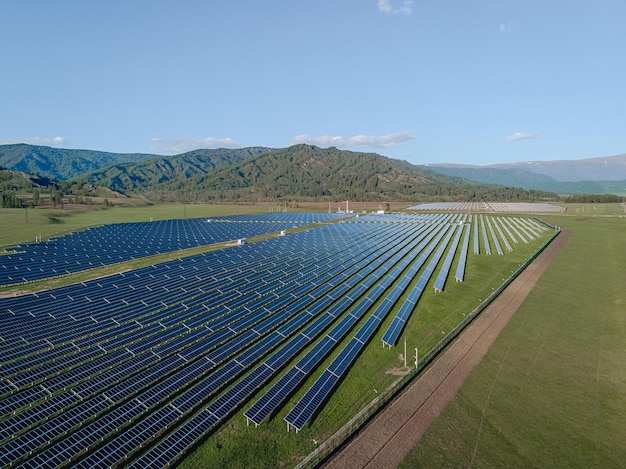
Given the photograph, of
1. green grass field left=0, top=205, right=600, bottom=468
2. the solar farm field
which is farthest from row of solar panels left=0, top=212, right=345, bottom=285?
green grass field left=0, top=205, right=600, bottom=468

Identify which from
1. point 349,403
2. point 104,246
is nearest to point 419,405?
point 349,403

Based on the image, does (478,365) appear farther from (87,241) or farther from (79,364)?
(87,241)

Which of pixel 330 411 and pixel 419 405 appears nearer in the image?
pixel 330 411

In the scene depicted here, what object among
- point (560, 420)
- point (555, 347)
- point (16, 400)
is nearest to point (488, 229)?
point (555, 347)

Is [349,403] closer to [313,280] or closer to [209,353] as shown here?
[209,353]

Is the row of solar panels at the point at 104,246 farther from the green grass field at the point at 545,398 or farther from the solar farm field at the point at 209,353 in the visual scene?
the green grass field at the point at 545,398

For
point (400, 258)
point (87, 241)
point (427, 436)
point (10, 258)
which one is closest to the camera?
point (427, 436)

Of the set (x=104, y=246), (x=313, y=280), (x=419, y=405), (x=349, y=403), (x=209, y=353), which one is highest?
(x=104, y=246)
